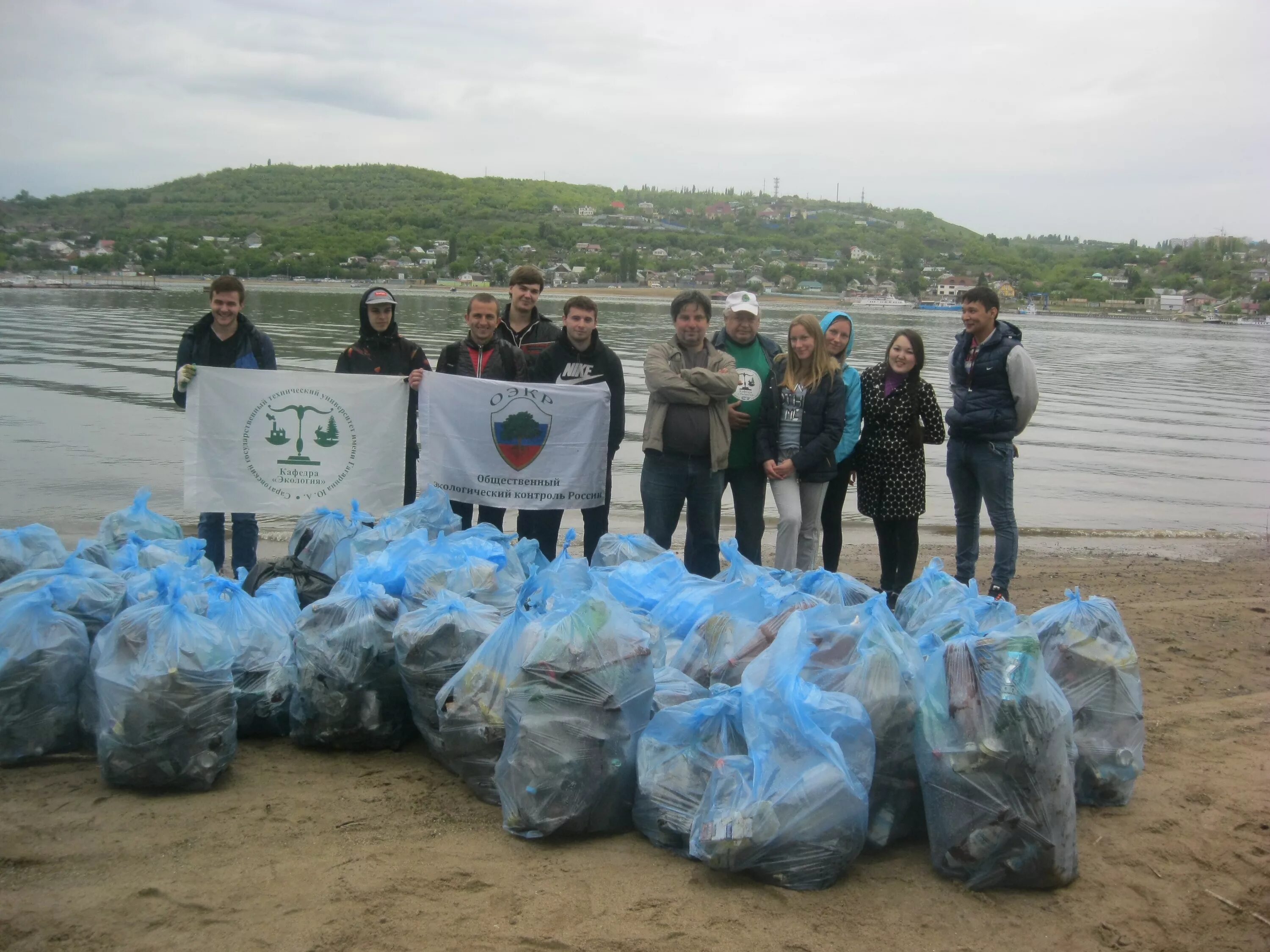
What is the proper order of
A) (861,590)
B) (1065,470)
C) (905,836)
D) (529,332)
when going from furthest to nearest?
(1065,470)
(529,332)
(861,590)
(905,836)

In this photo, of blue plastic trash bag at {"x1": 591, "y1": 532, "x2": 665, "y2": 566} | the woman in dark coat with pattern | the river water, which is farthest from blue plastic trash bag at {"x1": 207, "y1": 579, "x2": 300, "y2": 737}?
the river water

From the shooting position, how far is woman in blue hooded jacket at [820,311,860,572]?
5.87 meters

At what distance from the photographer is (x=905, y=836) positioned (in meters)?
3.29

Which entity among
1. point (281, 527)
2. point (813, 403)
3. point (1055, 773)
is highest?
point (813, 403)

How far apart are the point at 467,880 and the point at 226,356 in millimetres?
4130

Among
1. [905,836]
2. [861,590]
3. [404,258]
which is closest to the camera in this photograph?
[905,836]

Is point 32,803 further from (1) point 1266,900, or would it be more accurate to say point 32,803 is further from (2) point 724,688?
(1) point 1266,900

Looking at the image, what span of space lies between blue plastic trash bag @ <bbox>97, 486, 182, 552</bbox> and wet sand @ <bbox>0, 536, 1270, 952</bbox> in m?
1.72

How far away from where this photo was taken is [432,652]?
3703 millimetres

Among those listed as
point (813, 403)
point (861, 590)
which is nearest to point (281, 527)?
point (813, 403)

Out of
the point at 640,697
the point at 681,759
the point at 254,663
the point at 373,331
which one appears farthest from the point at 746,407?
the point at 254,663

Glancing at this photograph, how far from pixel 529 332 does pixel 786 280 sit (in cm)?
8893

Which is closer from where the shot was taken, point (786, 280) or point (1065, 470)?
point (1065, 470)

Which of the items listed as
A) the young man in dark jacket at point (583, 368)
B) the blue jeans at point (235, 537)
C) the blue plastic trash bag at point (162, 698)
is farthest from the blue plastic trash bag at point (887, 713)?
the blue jeans at point (235, 537)
